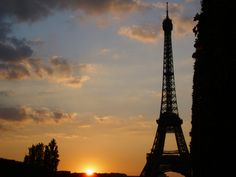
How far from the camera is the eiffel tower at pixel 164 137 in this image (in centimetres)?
9306

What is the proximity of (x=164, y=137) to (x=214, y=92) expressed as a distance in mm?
79248

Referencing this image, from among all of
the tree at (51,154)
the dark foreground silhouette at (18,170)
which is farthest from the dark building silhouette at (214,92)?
the tree at (51,154)

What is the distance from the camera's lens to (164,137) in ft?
314

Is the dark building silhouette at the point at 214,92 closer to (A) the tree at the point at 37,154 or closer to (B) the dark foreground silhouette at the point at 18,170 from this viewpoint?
(B) the dark foreground silhouette at the point at 18,170

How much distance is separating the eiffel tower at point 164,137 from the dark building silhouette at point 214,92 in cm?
7329

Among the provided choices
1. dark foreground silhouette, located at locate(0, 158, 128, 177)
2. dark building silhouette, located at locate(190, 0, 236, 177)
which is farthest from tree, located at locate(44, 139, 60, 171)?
dark building silhouette, located at locate(190, 0, 236, 177)

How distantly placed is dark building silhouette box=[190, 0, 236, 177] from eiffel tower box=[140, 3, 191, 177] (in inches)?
2885

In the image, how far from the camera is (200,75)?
1995 cm

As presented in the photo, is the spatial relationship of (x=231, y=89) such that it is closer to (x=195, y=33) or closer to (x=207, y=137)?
(x=207, y=137)

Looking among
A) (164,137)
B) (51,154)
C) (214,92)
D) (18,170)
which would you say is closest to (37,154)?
(51,154)

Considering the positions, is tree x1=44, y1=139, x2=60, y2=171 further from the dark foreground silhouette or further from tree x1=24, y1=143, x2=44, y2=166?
the dark foreground silhouette

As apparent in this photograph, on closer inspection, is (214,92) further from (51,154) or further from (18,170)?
(51,154)

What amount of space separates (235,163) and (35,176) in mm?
26182

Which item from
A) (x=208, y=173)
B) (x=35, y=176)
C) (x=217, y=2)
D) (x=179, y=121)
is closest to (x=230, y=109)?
(x=208, y=173)
